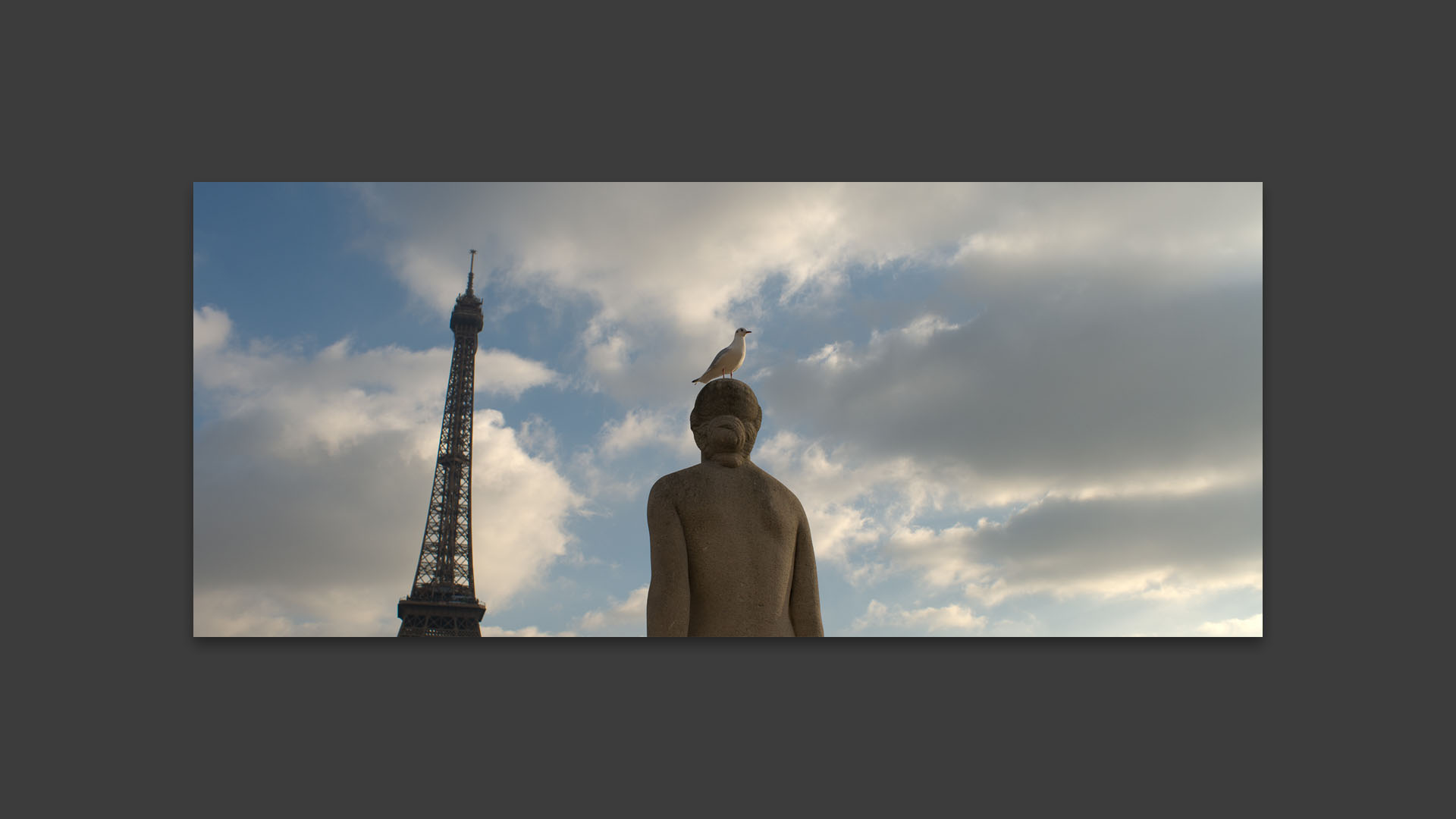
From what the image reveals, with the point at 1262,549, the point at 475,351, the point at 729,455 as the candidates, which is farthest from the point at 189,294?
the point at 475,351

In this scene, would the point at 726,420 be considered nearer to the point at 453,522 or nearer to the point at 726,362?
the point at 726,362

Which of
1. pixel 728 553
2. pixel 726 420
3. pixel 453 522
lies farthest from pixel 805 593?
pixel 453 522

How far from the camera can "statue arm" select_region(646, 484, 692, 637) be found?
25.5 feet

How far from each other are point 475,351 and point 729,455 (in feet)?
105

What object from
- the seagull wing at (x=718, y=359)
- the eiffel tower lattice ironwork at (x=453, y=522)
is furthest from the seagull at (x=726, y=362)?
the eiffel tower lattice ironwork at (x=453, y=522)

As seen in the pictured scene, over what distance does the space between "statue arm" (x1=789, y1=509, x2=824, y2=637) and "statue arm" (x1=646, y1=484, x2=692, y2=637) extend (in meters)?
0.73

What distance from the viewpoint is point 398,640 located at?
28.3 ft

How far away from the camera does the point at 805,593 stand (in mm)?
8094

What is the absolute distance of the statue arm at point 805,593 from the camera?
808 centimetres

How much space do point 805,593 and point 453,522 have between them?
34490 mm

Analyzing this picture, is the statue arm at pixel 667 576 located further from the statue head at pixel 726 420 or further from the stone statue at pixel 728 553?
the statue head at pixel 726 420

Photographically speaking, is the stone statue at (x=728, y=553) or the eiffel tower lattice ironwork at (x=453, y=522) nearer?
the stone statue at (x=728, y=553)

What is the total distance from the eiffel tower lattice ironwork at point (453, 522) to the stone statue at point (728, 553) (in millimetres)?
29910

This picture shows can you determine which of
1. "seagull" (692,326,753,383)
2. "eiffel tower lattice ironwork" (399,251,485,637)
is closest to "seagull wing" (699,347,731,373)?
"seagull" (692,326,753,383)
